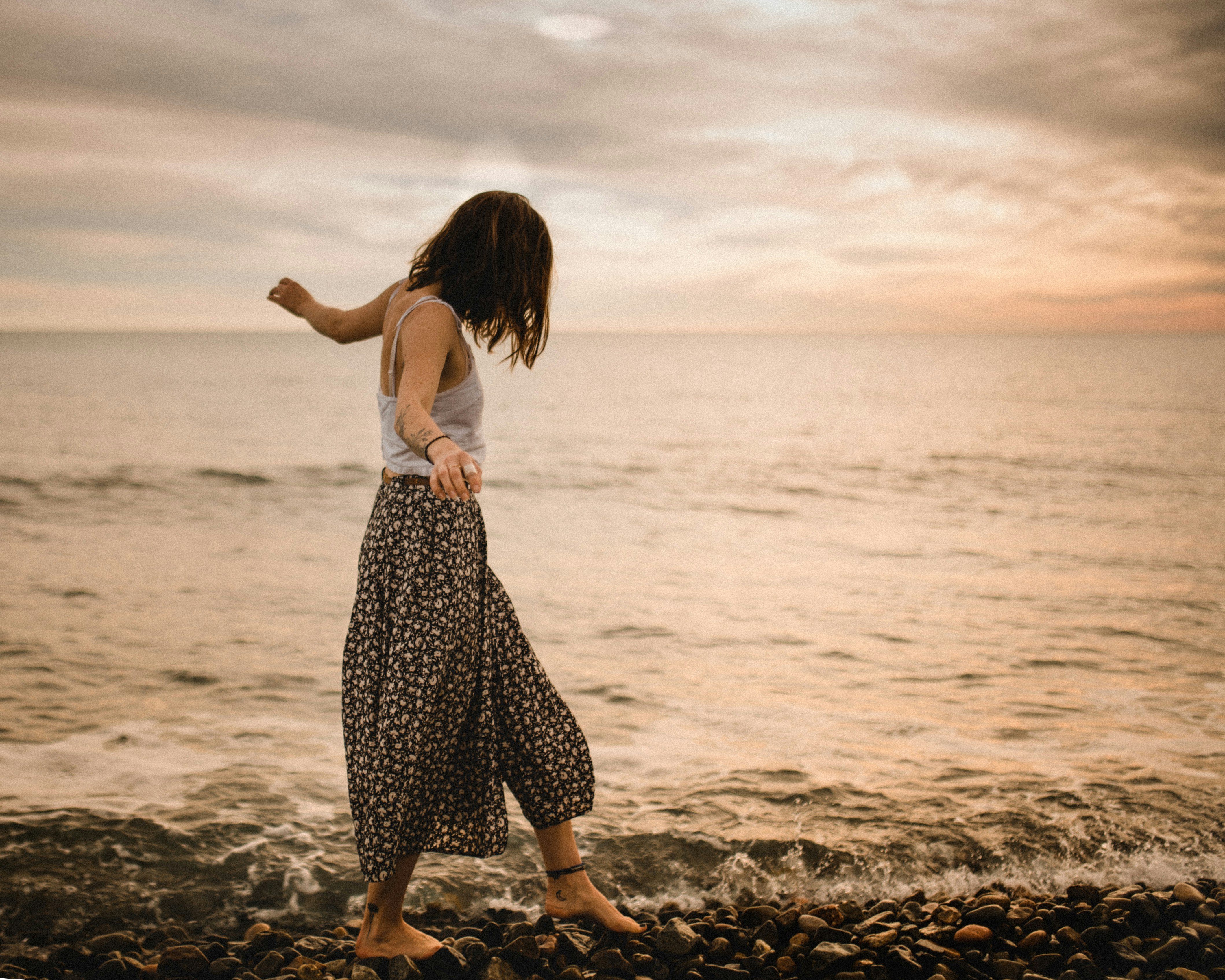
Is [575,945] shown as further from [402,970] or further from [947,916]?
[947,916]

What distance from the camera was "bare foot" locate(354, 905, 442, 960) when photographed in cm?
267

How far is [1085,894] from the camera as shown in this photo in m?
3.21

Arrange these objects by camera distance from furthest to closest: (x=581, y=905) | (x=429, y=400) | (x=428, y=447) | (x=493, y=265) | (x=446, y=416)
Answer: (x=581, y=905), (x=446, y=416), (x=493, y=265), (x=429, y=400), (x=428, y=447)

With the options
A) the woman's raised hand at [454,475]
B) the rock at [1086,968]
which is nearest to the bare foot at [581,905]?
the rock at [1086,968]

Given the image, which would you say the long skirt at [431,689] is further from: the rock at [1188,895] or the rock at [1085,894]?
the rock at [1188,895]

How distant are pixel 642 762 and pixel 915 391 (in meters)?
53.1

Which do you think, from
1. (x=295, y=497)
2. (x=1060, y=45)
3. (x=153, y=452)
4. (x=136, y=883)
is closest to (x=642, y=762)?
(x=136, y=883)

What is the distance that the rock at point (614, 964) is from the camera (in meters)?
2.68

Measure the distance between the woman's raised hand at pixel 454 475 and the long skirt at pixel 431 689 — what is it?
0.47 metres

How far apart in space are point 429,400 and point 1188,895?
118 inches

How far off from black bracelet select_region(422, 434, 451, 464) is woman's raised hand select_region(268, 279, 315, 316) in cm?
104

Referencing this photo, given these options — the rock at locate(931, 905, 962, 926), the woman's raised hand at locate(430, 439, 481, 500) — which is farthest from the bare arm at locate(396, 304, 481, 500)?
the rock at locate(931, 905, 962, 926)

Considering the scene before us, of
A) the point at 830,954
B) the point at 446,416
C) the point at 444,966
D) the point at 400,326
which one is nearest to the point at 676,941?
the point at 830,954

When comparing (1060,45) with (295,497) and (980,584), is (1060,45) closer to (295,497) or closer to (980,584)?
(980,584)
